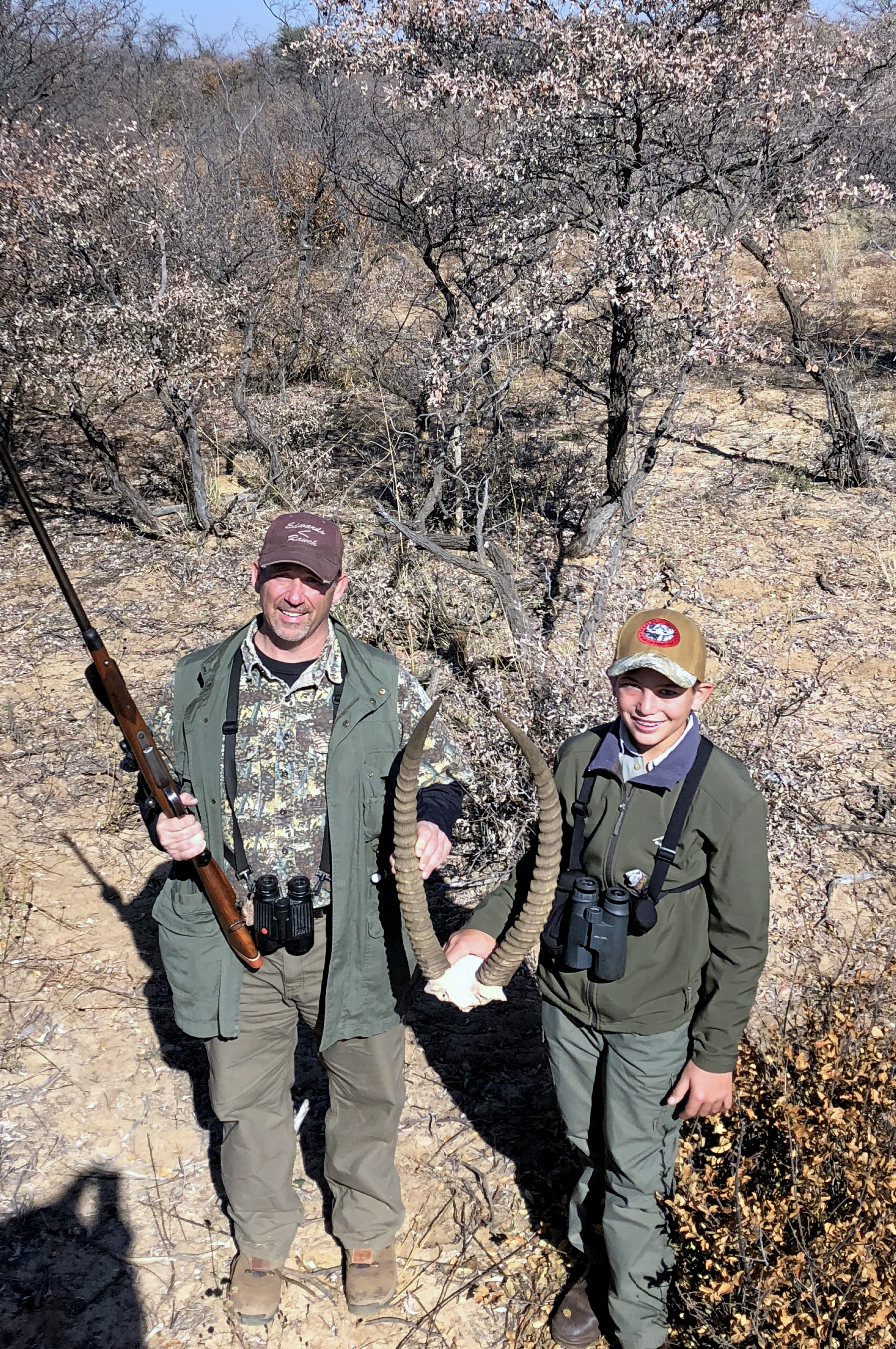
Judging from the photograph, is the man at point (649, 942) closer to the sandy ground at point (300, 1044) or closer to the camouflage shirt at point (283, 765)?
the camouflage shirt at point (283, 765)

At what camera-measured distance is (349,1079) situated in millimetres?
2916

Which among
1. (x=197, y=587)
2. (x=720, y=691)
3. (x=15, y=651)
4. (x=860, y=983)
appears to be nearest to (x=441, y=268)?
(x=197, y=587)

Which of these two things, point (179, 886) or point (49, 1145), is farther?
point (49, 1145)

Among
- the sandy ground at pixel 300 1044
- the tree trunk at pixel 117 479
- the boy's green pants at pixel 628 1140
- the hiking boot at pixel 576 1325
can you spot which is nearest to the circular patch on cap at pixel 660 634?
the boy's green pants at pixel 628 1140

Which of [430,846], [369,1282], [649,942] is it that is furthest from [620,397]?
[369,1282]

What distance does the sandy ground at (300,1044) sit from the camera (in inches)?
121

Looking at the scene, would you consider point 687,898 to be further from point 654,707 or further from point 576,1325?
point 576,1325

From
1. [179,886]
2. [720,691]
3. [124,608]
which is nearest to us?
[179,886]

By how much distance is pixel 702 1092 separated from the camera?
8.07ft

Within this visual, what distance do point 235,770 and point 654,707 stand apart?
1.06 meters

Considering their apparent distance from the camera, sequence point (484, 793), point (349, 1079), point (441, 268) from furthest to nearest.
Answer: point (441, 268) → point (484, 793) → point (349, 1079)

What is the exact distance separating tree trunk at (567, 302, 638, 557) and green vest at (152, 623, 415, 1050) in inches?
219

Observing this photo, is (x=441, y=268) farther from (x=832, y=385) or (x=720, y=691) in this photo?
(x=720, y=691)

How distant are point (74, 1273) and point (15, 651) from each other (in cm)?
518
